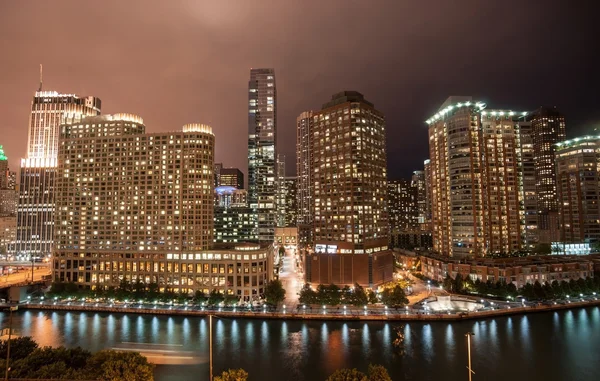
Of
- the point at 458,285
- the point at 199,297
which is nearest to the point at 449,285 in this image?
the point at 458,285

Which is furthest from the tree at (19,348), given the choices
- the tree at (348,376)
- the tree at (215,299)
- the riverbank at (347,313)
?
the tree at (215,299)

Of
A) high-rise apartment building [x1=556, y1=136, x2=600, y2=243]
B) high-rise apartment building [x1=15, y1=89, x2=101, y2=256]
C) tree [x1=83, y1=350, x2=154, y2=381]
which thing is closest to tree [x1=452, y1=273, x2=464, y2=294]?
high-rise apartment building [x1=556, y1=136, x2=600, y2=243]

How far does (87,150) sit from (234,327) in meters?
67.3

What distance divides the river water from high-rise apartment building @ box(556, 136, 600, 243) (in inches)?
2268

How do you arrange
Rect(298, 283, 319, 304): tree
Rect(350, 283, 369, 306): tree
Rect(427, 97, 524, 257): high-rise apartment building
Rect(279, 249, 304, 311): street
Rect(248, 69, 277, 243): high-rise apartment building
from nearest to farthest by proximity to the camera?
1. Rect(350, 283, 369, 306): tree
2. Rect(298, 283, 319, 304): tree
3. Rect(279, 249, 304, 311): street
4. Rect(427, 97, 524, 257): high-rise apartment building
5. Rect(248, 69, 277, 243): high-rise apartment building

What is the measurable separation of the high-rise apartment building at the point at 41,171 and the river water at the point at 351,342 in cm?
9076

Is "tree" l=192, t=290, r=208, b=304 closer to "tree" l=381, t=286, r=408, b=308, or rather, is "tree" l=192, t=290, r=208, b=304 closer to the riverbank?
the riverbank

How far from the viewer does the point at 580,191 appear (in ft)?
395

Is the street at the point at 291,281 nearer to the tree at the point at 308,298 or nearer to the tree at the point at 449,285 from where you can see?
the tree at the point at 308,298

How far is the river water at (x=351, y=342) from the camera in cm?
4684

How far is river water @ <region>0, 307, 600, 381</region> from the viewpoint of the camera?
46.8m

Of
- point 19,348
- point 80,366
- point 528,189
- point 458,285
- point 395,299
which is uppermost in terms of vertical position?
point 528,189

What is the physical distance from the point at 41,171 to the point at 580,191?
213 meters

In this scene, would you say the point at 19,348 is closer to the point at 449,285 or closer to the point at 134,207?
the point at 134,207
